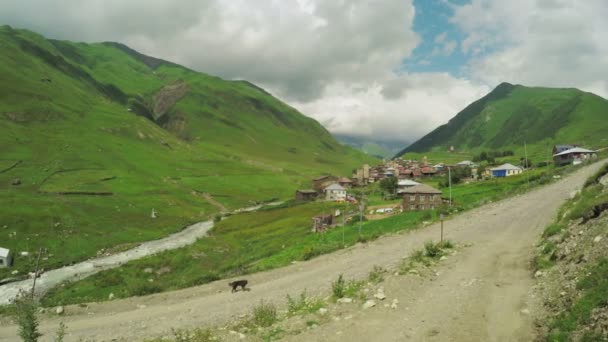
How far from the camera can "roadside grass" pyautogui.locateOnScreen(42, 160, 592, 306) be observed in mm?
36844

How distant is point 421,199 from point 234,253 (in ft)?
123

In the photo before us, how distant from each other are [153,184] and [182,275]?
84846 mm

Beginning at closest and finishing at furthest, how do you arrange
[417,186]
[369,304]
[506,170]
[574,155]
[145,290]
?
1. [369,304]
2. [145,290]
3. [417,186]
4. [574,155]
5. [506,170]

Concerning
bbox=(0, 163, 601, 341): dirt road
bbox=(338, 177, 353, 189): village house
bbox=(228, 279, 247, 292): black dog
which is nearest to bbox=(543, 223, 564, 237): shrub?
bbox=(0, 163, 601, 341): dirt road

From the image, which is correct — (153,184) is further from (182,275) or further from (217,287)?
(217,287)

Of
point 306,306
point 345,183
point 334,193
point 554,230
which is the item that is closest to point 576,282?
point 554,230

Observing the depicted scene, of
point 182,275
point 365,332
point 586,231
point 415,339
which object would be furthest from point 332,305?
point 182,275

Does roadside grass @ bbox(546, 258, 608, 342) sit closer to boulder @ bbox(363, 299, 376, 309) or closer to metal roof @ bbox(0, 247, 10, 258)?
boulder @ bbox(363, 299, 376, 309)

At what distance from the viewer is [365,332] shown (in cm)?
1488

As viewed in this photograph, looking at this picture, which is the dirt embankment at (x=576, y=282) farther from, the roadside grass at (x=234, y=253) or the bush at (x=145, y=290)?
the bush at (x=145, y=290)

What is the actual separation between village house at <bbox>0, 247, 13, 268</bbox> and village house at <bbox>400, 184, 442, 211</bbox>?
68966 mm

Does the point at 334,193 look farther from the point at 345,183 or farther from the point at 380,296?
the point at 380,296

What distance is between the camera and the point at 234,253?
67062 millimetres

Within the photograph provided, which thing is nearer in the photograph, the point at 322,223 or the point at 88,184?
the point at 322,223
